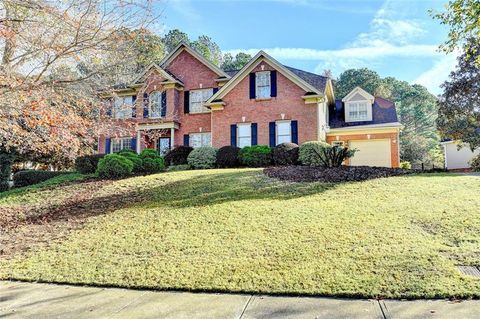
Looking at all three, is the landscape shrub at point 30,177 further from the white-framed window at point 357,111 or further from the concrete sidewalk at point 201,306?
the white-framed window at point 357,111

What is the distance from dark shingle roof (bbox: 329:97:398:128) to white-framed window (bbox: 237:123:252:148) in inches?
241

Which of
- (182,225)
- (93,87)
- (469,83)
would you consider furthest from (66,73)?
(469,83)

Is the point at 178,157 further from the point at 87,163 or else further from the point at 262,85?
the point at 262,85

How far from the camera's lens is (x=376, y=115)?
955 inches

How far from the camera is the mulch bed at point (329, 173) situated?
12461 millimetres

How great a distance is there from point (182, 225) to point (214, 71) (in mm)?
17603

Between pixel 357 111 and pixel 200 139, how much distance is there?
34.7 ft

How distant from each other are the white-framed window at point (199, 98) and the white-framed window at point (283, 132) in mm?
5712

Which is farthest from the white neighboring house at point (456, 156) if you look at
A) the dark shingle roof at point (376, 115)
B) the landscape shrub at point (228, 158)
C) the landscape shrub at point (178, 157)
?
the landscape shrub at point (178, 157)

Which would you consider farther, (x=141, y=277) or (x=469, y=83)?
(x=469, y=83)

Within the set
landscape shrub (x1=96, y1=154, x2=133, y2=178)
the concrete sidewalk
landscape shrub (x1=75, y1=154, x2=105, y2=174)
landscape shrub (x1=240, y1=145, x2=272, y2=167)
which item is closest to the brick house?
landscape shrub (x1=240, y1=145, x2=272, y2=167)

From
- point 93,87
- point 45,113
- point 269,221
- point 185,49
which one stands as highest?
point 185,49

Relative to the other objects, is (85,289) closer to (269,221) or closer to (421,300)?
(269,221)

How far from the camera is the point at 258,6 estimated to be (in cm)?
1306
